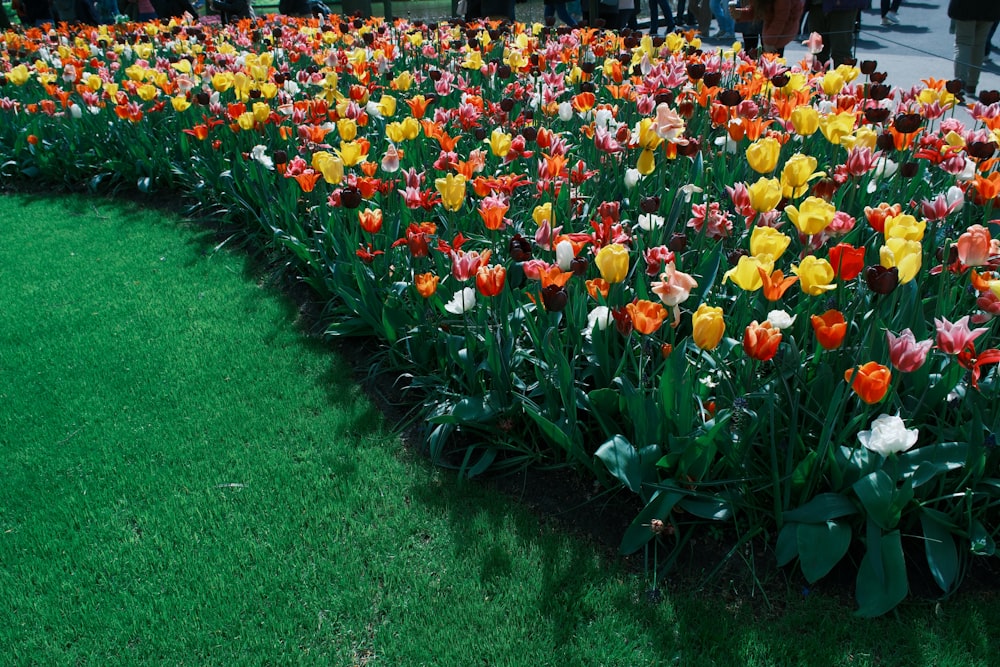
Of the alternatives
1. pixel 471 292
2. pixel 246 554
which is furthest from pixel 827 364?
pixel 246 554

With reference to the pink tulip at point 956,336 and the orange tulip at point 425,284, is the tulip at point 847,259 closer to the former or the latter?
the pink tulip at point 956,336

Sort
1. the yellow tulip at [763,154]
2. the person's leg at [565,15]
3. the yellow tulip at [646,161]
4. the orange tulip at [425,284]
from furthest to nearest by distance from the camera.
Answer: the person's leg at [565,15] < the yellow tulip at [646,161] < the yellow tulip at [763,154] < the orange tulip at [425,284]

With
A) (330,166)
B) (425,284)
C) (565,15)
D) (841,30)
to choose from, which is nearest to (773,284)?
(425,284)

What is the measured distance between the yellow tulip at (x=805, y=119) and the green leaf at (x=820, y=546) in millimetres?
1715

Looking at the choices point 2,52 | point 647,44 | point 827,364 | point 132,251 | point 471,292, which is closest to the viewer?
point 827,364

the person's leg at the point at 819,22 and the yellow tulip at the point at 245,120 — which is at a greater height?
the person's leg at the point at 819,22

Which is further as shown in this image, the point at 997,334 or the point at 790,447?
the point at 997,334

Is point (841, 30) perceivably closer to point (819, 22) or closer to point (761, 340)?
point (819, 22)

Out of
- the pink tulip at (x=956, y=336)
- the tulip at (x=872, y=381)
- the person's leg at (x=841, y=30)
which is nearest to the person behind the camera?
the tulip at (x=872, y=381)

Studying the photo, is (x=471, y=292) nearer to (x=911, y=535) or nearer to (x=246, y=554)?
(x=246, y=554)

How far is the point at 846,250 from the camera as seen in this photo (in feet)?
6.83

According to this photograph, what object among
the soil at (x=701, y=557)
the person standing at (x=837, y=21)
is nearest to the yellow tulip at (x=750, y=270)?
the soil at (x=701, y=557)

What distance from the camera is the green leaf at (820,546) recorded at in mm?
2020

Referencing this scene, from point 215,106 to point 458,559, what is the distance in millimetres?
3463
